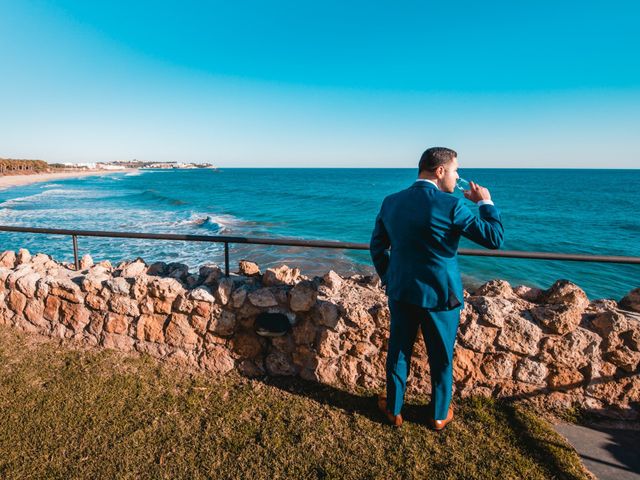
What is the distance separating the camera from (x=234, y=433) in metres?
2.98

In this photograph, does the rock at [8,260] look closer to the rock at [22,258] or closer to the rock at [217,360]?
the rock at [22,258]

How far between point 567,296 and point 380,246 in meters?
2.00

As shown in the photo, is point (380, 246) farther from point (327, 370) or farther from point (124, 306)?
point (124, 306)

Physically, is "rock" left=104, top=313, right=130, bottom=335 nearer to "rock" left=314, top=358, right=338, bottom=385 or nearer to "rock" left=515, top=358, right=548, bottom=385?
"rock" left=314, top=358, right=338, bottom=385

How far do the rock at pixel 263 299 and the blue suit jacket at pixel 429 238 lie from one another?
1385 millimetres

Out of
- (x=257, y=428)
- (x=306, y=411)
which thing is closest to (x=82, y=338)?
(x=257, y=428)

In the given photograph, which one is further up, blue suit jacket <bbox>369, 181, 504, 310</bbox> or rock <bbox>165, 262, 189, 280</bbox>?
blue suit jacket <bbox>369, 181, 504, 310</bbox>

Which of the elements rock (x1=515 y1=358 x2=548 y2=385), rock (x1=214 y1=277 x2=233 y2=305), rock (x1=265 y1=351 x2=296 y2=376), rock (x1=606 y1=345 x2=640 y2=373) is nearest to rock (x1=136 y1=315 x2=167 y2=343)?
rock (x1=214 y1=277 x2=233 y2=305)

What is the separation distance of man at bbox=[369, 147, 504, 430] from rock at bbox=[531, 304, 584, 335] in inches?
41.4

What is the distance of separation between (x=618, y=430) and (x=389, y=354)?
84.2 inches

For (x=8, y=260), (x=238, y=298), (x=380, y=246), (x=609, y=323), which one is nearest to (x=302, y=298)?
(x=238, y=298)

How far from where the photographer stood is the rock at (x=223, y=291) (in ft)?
12.5

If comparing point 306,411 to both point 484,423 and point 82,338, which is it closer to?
point 484,423

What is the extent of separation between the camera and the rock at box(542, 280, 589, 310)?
3.43 m
